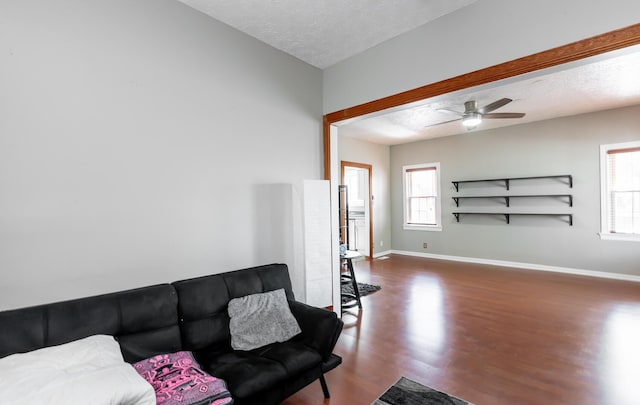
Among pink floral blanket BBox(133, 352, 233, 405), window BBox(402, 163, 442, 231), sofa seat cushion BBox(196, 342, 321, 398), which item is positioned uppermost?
window BBox(402, 163, 442, 231)

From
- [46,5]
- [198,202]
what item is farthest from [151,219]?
[46,5]

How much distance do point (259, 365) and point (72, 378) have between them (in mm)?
893

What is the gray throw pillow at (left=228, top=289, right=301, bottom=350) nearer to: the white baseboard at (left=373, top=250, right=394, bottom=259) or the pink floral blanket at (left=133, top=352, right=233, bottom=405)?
the pink floral blanket at (left=133, top=352, right=233, bottom=405)

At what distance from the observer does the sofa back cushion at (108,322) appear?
153 centimetres

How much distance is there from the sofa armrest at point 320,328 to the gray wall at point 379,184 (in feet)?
16.1

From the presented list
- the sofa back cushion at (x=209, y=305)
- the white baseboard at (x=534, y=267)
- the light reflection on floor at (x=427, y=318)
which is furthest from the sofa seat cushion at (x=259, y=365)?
the white baseboard at (x=534, y=267)

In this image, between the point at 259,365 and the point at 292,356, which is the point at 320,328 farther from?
the point at 259,365

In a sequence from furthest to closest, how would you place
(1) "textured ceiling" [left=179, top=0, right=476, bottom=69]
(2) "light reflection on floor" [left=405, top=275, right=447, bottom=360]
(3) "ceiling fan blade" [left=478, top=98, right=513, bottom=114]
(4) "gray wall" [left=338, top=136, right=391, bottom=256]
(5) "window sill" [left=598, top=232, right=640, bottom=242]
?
(4) "gray wall" [left=338, top=136, right=391, bottom=256], (5) "window sill" [left=598, top=232, right=640, bottom=242], (3) "ceiling fan blade" [left=478, top=98, right=513, bottom=114], (2) "light reflection on floor" [left=405, top=275, right=447, bottom=360], (1) "textured ceiling" [left=179, top=0, right=476, bottom=69]

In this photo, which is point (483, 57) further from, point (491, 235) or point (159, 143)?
point (491, 235)

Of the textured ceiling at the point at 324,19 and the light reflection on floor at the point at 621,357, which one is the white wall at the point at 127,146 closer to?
the textured ceiling at the point at 324,19

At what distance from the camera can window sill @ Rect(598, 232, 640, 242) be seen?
5035mm

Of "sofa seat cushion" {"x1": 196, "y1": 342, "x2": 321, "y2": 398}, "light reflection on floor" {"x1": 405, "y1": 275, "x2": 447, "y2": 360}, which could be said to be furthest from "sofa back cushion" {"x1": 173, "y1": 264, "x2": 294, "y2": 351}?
"light reflection on floor" {"x1": 405, "y1": 275, "x2": 447, "y2": 360}

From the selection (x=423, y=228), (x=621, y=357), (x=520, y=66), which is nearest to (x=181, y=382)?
(x=520, y=66)

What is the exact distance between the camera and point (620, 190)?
5.25m
